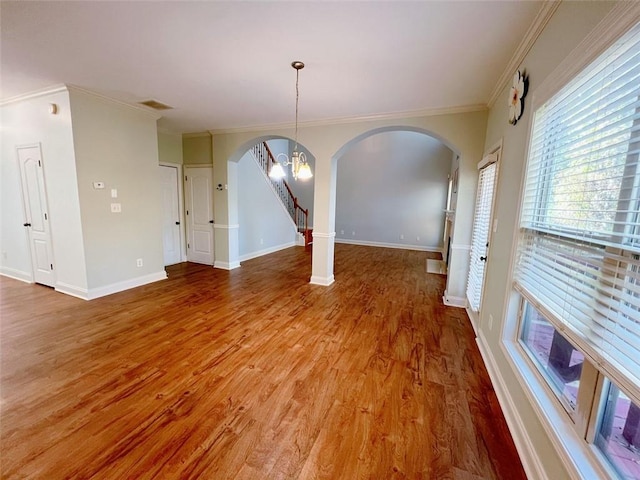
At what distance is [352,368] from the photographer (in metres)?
2.39

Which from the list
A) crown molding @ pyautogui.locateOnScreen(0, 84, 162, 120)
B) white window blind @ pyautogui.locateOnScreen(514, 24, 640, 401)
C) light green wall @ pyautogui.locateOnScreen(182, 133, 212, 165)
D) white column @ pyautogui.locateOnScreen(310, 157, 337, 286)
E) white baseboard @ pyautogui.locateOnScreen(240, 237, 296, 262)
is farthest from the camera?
white baseboard @ pyautogui.locateOnScreen(240, 237, 296, 262)

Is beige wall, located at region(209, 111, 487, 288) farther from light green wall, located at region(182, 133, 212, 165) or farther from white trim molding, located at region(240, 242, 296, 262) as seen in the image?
white trim molding, located at region(240, 242, 296, 262)

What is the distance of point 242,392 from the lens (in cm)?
205

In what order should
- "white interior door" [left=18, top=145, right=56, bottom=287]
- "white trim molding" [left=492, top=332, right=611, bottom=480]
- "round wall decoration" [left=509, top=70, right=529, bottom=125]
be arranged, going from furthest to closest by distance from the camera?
"white interior door" [left=18, top=145, right=56, bottom=287], "round wall decoration" [left=509, top=70, right=529, bottom=125], "white trim molding" [left=492, top=332, right=611, bottom=480]

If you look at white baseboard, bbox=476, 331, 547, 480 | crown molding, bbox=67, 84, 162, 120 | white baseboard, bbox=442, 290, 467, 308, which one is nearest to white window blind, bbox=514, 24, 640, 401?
white baseboard, bbox=476, 331, 547, 480

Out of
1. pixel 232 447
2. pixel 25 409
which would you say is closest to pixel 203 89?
pixel 25 409

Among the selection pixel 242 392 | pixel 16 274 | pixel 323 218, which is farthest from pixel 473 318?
pixel 16 274

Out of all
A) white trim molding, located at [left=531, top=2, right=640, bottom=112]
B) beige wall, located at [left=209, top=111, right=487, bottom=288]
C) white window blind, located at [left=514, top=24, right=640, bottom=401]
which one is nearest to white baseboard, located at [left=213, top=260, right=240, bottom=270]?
beige wall, located at [left=209, top=111, right=487, bottom=288]

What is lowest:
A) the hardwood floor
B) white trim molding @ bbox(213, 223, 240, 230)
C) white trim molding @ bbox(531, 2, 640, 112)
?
the hardwood floor

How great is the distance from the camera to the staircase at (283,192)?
279 inches

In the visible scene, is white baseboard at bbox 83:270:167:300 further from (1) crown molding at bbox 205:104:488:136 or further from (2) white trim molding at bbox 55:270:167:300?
(1) crown molding at bbox 205:104:488:136

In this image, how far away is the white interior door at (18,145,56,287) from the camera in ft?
12.5

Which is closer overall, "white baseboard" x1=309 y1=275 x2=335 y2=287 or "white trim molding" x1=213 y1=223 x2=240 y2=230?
"white baseboard" x1=309 y1=275 x2=335 y2=287

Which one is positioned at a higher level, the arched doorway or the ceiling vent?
the ceiling vent
